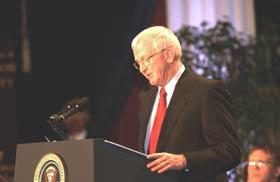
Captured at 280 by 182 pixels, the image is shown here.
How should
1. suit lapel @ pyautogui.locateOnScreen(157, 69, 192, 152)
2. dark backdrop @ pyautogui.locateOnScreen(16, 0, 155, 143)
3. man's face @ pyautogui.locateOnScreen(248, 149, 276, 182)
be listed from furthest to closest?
dark backdrop @ pyautogui.locateOnScreen(16, 0, 155, 143), man's face @ pyautogui.locateOnScreen(248, 149, 276, 182), suit lapel @ pyautogui.locateOnScreen(157, 69, 192, 152)

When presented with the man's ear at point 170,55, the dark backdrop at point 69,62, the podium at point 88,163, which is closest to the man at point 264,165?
the man's ear at point 170,55

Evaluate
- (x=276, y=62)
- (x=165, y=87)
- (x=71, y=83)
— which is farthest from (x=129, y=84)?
(x=165, y=87)

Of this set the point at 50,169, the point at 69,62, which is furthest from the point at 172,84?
the point at 69,62

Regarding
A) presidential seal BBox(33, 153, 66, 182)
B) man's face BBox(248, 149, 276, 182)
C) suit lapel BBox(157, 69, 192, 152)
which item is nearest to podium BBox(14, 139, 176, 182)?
presidential seal BBox(33, 153, 66, 182)

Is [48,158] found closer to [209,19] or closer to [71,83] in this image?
[209,19]

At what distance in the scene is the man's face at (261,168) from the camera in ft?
13.5

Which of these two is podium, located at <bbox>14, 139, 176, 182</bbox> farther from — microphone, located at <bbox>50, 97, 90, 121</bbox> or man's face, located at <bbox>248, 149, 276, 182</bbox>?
man's face, located at <bbox>248, 149, 276, 182</bbox>

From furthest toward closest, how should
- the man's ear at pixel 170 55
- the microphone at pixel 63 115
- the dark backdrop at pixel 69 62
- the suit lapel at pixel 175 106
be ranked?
the dark backdrop at pixel 69 62, the man's ear at pixel 170 55, the suit lapel at pixel 175 106, the microphone at pixel 63 115

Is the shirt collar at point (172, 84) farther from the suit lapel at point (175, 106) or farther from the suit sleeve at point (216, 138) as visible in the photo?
the suit sleeve at point (216, 138)

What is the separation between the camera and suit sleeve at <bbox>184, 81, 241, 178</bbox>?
9.85 feet

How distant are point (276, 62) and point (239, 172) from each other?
133 cm

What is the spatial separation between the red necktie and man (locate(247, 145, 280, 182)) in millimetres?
1066

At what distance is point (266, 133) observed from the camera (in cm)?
585

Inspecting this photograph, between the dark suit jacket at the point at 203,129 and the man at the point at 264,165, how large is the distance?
0.90 meters
